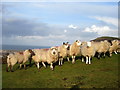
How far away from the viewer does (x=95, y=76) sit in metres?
15.4

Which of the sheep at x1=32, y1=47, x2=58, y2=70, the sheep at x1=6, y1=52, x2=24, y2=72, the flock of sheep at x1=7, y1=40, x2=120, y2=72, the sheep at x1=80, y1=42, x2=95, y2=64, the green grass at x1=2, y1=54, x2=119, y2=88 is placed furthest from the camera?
the sheep at x1=80, y1=42, x2=95, y2=64

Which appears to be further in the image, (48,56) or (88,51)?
(88,51)

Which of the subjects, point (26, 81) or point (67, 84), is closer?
point (67, 84)

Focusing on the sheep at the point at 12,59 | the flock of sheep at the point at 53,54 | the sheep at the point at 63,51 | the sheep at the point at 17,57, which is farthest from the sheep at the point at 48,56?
the sheep at the point at 63,51

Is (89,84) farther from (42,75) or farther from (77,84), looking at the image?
(42,75)

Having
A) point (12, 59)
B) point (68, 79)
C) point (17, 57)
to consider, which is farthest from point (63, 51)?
point (68, 79)

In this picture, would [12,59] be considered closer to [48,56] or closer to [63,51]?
[48,56]

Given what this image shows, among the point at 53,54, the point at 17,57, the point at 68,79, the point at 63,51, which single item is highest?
the point at 63,51

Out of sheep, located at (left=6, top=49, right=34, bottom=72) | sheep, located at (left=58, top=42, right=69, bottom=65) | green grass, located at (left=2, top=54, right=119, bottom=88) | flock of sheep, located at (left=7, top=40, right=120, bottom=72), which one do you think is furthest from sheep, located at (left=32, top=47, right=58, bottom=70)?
sheep, located at (left=58, top=42, right=69, bottom=65)

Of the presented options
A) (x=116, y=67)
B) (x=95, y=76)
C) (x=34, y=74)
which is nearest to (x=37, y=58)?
(x=34, y=74)

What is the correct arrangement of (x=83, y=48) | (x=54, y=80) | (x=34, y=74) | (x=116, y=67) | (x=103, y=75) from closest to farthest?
(x=54, y=80)
(x=103, y=75)
(x=34, y=74)
(x=116, y=67)
(x=83, y=48)

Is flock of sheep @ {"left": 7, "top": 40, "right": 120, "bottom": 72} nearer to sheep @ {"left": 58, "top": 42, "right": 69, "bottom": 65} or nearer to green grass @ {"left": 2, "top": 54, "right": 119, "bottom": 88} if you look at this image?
sheep @ {"left": 58, "top": 42, "right": 69, "bottom": 65}

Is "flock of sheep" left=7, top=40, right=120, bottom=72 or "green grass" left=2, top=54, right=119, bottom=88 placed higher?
"flock of sheep" left=7, top=40, right=120, bottom=72

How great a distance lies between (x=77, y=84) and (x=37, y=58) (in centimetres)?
767
